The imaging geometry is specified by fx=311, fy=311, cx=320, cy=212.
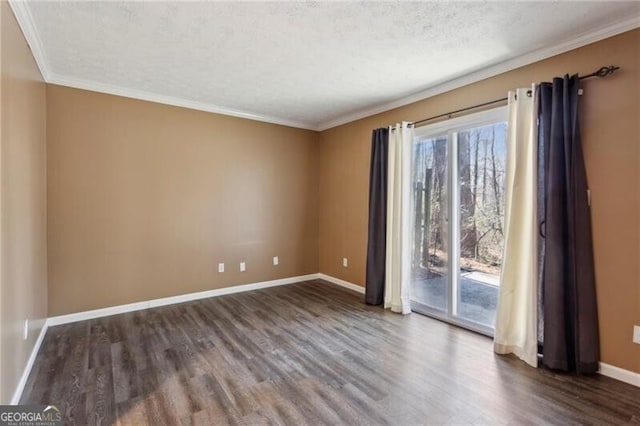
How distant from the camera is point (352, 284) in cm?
474

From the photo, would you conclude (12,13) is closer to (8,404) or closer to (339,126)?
(8,404)

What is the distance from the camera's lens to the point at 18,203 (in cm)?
210

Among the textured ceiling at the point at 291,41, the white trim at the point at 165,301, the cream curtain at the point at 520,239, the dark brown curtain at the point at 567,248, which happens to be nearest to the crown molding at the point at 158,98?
the textured ceiling at the point at 291,41

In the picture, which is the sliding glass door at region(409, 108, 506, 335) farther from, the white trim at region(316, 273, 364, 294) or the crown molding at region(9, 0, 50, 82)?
the crown molding at region(9, 0, 50, 82)

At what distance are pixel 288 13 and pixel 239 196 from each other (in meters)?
2.87

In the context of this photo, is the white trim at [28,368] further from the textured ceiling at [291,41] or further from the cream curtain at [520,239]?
the cream curtain at [520,239]

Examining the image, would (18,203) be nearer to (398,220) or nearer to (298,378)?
(298,378)

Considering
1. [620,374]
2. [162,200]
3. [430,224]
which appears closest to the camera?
[620,374]

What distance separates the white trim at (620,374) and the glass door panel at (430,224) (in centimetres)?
137

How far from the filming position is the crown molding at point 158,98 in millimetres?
3303

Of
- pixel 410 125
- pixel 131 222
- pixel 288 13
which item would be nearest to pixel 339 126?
pixel 410 125

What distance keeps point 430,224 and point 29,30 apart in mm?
4032

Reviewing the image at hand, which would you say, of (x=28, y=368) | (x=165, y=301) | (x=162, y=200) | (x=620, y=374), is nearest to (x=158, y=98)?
(x=162, y=200)

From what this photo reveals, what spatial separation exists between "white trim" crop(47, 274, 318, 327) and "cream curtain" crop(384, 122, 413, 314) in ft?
5.97
